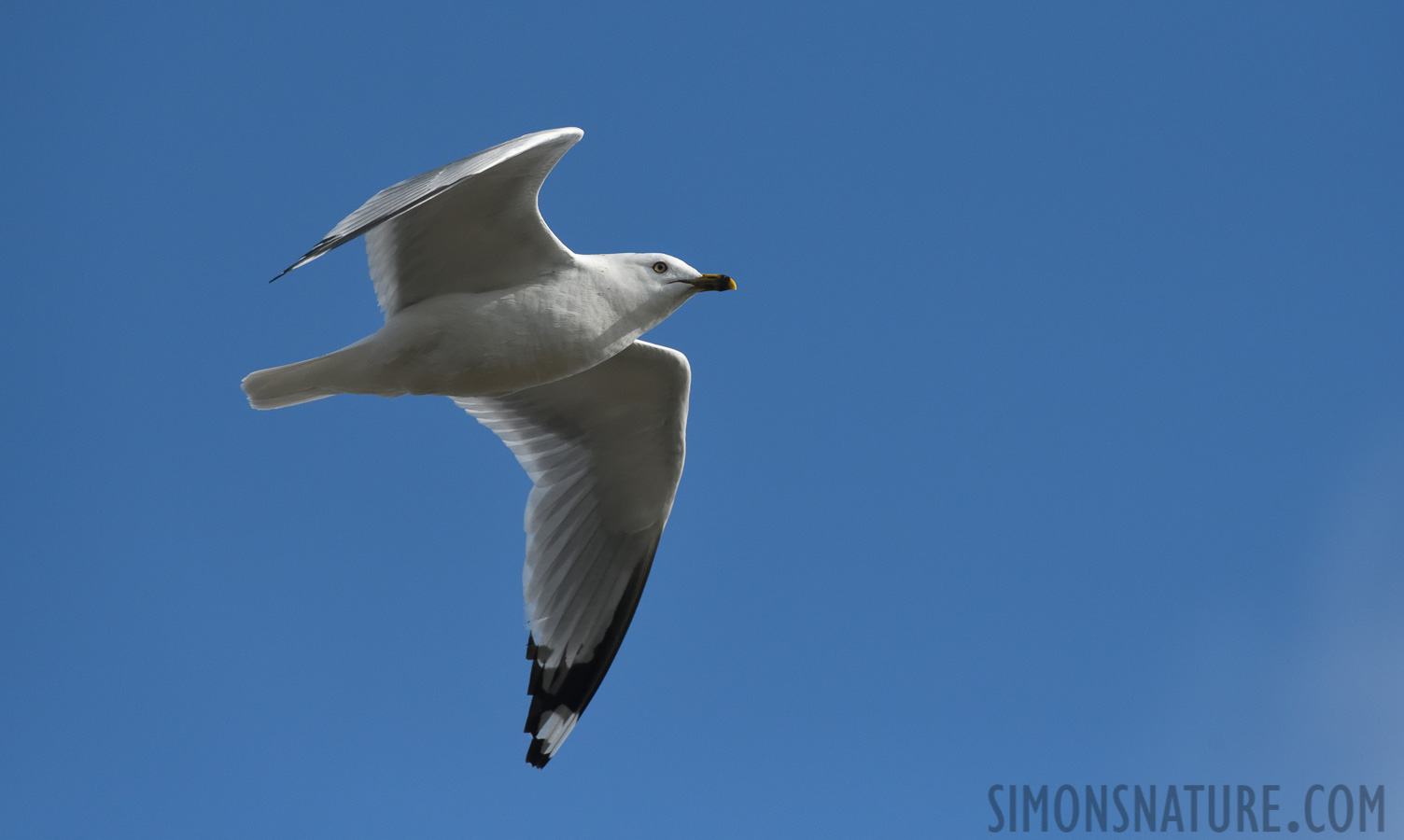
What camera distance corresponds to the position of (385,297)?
5402 mm

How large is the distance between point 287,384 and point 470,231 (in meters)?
0.96

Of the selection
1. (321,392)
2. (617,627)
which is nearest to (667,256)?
(321,392)

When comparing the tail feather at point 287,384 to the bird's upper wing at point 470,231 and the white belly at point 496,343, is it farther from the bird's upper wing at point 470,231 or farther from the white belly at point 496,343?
the bird's upper wing at point 470,231

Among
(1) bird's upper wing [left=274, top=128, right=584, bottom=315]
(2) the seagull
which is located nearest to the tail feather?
(2) the seagull

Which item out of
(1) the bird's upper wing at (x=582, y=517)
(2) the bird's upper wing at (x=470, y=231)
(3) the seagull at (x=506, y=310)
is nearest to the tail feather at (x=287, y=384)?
(3) the seagull at (x=506, y=310)

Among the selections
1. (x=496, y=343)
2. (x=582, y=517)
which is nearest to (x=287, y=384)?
(x=496, y=343)

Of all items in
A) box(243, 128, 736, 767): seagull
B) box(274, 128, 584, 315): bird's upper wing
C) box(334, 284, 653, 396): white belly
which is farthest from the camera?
box(334, 284, 653, 396): white belly

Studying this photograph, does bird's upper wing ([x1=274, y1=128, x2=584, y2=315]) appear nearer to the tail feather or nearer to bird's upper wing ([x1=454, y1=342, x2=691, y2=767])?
the tail feather

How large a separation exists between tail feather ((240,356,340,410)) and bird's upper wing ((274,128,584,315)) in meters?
0.43

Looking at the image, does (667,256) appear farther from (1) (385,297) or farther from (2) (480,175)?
(1) (385,297)

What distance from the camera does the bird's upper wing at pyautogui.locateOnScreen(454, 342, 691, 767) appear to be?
6316 millimetres

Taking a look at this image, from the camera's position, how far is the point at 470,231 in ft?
17.0

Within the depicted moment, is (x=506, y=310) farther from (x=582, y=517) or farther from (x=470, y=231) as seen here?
(x=582, y=517)

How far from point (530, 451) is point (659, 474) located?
66cm
